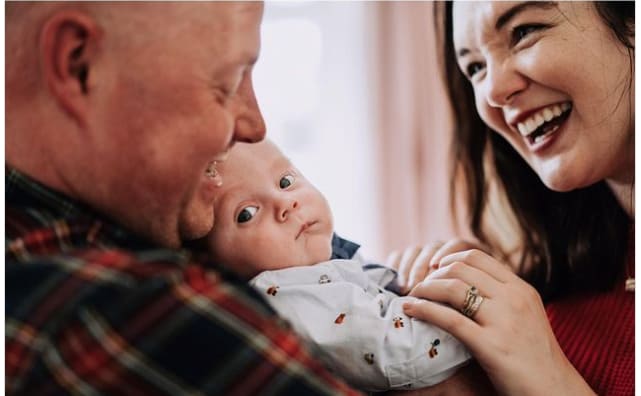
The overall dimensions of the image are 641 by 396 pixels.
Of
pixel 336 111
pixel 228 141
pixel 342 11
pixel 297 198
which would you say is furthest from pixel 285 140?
pixel 228 141

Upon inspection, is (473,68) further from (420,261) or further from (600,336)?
(600,336)

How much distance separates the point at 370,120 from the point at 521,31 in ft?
6.32

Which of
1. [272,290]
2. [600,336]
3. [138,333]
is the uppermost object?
[138,333]

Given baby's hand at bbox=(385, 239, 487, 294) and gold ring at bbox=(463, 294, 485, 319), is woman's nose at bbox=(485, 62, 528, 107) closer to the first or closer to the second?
baby's hand at bbox=(385, 239, 487, 294)

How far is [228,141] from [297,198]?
0.27 meters

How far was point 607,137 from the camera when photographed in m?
1.20

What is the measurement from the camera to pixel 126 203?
2.27 feet

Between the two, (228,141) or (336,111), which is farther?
(336,111)

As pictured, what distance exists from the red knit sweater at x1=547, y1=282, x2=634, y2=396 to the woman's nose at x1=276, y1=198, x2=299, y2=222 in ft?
1.53

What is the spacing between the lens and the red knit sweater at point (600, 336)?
1049 mm

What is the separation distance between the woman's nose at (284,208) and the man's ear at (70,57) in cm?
33

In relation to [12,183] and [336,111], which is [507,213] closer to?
[12,183]

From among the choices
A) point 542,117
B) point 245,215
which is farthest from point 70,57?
point 542,117

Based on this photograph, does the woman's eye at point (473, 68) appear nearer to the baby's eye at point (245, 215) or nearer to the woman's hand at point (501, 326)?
the woman's hand at point (501, 326)
